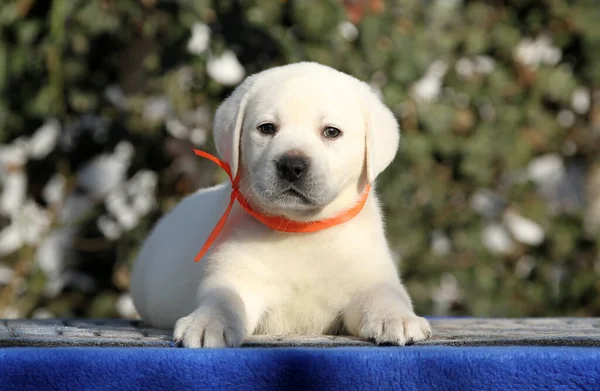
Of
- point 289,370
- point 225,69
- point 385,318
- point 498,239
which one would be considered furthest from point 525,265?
point 289,370

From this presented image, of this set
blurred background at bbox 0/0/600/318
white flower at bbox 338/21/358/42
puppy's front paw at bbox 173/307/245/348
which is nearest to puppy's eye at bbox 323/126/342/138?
puppy's front paw at bbox 173/307/245/348

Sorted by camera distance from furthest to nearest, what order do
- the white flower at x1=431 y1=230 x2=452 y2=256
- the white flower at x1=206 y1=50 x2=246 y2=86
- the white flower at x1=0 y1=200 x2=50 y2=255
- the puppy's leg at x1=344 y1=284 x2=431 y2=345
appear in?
the white flower at x1=431 y1=230 x2=452 y2=256, the white flower at x1=0 y1=200 x2=50 y2=255, the white flower at x1=206 y1=50 x2=246 y2=86, the puppy's leg at x1=344 y1=284 x2=431 y2=345

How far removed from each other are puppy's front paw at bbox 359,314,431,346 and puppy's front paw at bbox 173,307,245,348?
0.42 meters

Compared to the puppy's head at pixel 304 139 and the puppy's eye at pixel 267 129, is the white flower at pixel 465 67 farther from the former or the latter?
the puppy's eye at pixel 267 129

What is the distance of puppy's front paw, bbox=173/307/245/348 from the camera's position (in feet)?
8.05

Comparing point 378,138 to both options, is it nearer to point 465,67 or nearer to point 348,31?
point 348,31

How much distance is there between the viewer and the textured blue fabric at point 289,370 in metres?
2.13

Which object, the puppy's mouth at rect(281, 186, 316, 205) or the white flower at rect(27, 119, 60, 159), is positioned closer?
the puppy's mouth at rect(281, 186, 316, 205)

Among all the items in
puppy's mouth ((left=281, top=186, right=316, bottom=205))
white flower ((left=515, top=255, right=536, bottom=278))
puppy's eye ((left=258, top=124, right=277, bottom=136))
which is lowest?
white flower ((left=515, top=255, right=536, bottom=278))

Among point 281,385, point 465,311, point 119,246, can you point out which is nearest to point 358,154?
point 281,385

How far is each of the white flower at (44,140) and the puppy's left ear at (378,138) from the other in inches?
101

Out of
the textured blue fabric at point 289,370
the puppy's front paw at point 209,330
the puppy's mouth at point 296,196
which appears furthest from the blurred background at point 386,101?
the textured blue fabric at point 289,370

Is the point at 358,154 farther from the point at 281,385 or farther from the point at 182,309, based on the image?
the point at 281,385

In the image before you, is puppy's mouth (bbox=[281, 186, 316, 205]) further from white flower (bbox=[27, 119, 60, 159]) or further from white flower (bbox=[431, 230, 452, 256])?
white flower (bbox=[431, 230, 452, 256])
